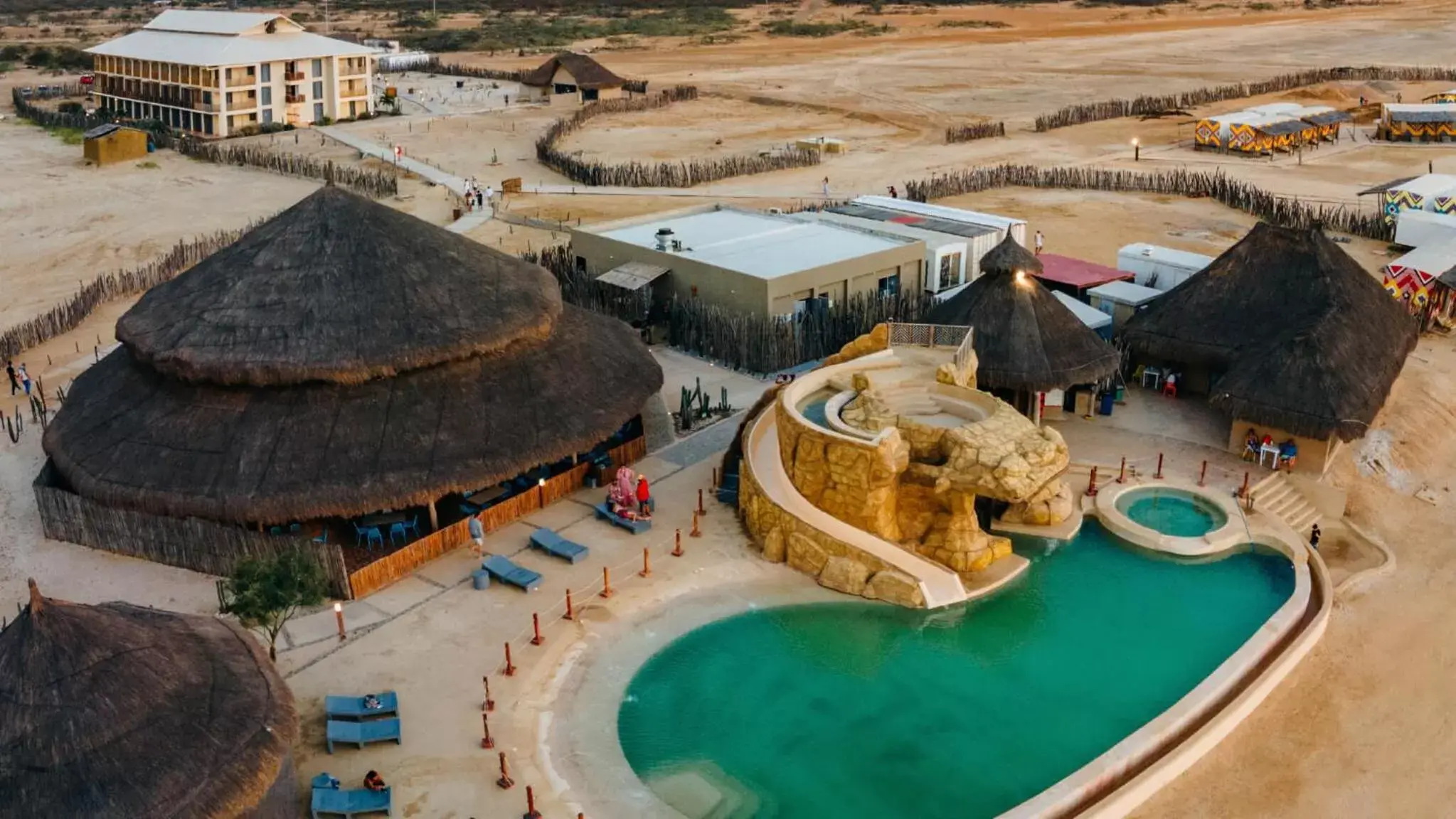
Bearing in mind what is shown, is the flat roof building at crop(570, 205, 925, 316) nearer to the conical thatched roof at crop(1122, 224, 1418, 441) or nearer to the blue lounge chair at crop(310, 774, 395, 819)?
the conical thatched roof at crop(1122, 224, 1418, 441)

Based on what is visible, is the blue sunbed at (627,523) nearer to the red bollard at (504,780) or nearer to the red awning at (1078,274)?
the red bollard at (504,780)

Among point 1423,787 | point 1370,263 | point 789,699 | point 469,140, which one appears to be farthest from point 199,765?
point 469,140

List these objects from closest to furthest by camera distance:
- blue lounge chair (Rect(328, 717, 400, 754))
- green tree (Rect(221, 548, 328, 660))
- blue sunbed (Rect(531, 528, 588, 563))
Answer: blue lounge chair (Rect(328, 717, 400, 754)) → green tree (Rect(221, 548, 328, 660)) → blue sunbed (Rect(531, 528, 588, 563))

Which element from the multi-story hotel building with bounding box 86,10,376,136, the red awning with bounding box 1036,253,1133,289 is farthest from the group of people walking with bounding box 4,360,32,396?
the multi-story hotel building with bounding box 86,10,376,136

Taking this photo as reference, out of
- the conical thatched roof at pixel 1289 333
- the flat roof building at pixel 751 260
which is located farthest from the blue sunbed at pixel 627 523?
the conical thatched roof at pixel 1289 333

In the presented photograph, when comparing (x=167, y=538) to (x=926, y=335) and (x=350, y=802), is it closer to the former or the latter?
(x=350, y=802)

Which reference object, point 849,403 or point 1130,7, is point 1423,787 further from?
point 1130,7

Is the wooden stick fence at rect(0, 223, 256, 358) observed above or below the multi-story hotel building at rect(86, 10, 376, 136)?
below
